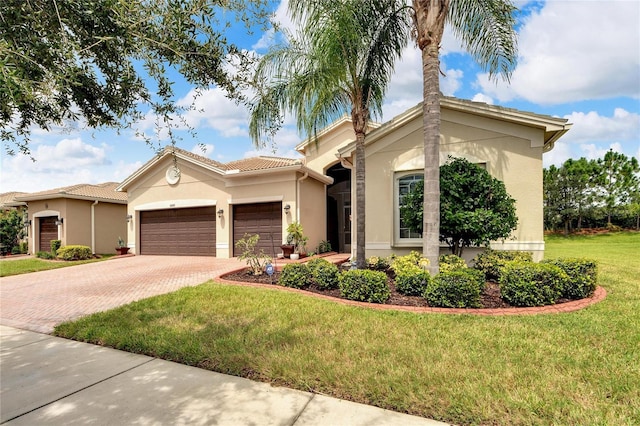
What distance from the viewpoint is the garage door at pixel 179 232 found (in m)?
16.3

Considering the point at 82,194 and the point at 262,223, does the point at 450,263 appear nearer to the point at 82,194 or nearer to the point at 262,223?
the point at 262,223

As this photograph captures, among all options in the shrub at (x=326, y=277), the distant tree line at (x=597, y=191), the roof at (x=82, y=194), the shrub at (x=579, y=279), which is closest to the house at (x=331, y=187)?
the shrub at (x=579, y=279)

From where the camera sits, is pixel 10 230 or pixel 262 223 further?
pixel 10 230

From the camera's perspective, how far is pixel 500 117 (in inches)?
380

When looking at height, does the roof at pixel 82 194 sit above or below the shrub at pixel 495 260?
above

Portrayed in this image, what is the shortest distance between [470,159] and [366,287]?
603cm

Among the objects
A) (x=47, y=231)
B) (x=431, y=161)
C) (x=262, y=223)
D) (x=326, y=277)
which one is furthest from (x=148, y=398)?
(x=47, y=231)

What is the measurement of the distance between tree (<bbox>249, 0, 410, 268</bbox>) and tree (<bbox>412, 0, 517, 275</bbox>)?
4.52ft

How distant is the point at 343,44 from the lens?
8.22 metres

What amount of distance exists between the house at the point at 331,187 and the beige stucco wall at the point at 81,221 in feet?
12.1

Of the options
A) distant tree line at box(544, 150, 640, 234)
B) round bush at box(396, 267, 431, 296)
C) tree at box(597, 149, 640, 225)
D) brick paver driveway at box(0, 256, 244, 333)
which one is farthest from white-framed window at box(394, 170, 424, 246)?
tree at box(597, 149, 640, 225)

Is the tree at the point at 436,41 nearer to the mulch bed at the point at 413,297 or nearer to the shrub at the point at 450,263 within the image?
the shrub at the point at 450,263

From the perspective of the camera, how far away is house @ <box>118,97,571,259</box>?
32.0ft

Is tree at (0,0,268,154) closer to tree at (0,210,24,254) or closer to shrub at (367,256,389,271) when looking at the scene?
shrub at (367,256,389,271)
